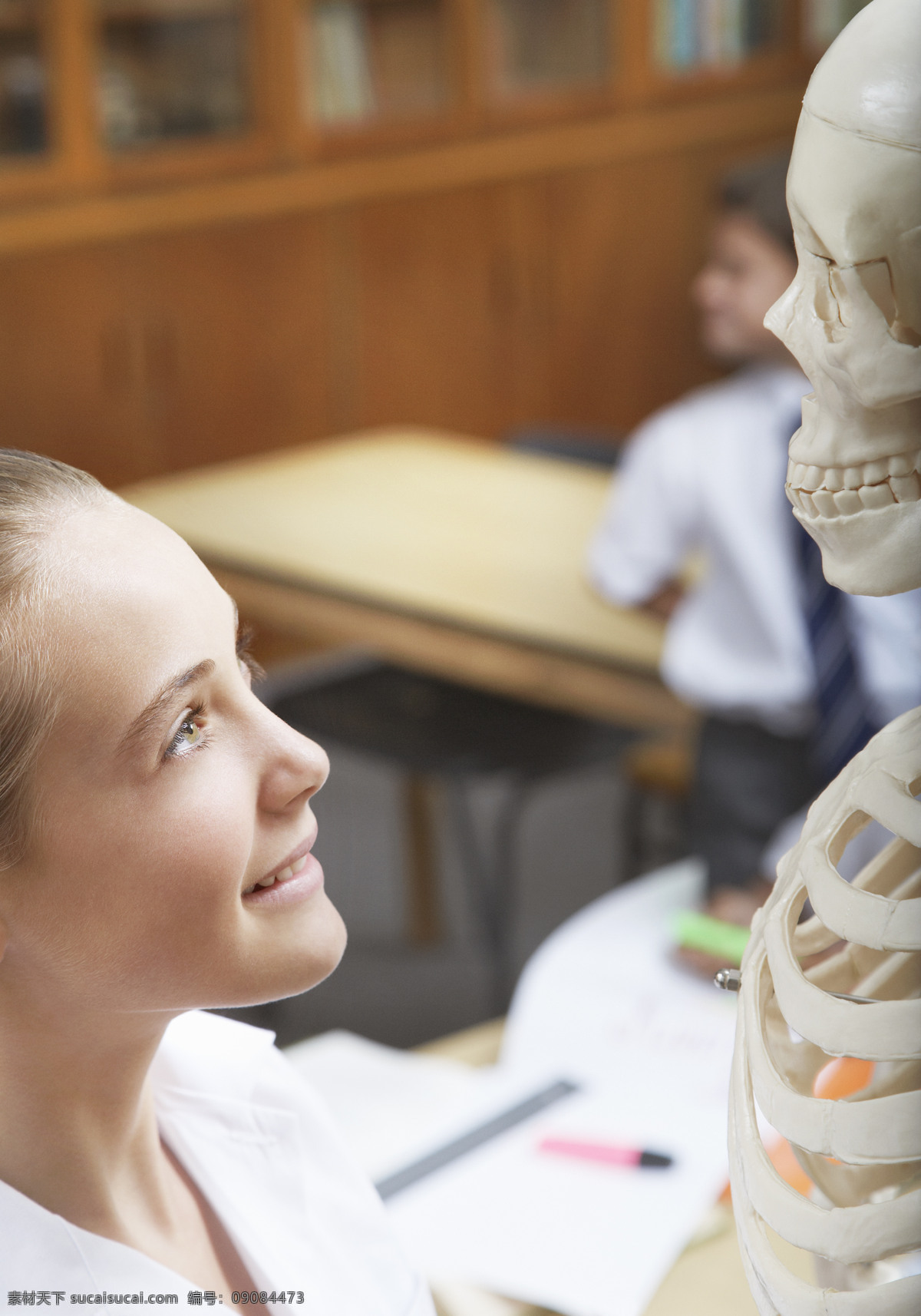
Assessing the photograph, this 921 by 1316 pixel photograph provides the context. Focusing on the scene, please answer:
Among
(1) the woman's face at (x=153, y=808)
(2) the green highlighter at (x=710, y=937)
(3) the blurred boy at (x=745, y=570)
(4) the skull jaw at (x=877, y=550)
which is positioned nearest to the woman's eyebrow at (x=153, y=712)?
(1) the woman's face at (x=153, y=808)

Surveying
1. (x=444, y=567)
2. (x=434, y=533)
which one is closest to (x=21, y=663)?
(x=444, y=567)

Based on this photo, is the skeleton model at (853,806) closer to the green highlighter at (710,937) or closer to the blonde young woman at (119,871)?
the blonde young woman at (119,871)

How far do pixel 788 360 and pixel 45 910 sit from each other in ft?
4.75

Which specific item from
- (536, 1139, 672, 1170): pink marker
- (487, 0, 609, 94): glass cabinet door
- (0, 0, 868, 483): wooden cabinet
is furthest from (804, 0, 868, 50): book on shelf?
(536, 1139, 672, 1170): pink marker

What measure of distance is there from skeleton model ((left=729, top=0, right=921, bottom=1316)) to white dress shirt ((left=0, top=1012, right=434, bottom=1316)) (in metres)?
0.13

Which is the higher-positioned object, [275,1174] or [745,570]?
[275,1174]

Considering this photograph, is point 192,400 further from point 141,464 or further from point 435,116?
point 435,116

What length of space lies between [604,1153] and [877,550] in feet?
1.66

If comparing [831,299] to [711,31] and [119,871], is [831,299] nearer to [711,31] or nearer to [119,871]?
[119,871]

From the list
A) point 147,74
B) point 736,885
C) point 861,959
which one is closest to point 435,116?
point 147,74

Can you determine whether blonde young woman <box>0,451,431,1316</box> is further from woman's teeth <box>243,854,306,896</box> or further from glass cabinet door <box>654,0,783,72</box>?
glass cabinet door <box>654,0,783,72</box>

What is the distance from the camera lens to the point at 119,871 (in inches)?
15.7

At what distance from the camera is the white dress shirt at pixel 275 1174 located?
1.63 ft

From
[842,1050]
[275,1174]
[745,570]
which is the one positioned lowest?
[745,570]
